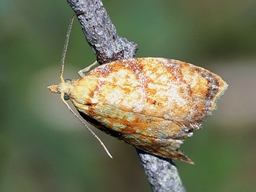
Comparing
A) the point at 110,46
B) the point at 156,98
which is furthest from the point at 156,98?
the point at 110,46

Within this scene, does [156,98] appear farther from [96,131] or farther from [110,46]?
[96,131]

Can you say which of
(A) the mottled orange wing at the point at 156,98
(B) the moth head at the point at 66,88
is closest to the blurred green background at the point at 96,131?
(A) the mottled orange wing at the point at 156,98

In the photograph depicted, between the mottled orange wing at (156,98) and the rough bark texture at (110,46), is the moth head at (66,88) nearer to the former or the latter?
the mottled orange wing at (156,98)

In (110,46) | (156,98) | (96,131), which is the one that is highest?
(110,46)

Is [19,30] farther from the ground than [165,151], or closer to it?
farther from the ground

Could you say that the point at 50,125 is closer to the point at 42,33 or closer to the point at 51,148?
the point at 51,148

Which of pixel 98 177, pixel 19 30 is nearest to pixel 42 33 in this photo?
pixel 19 30
